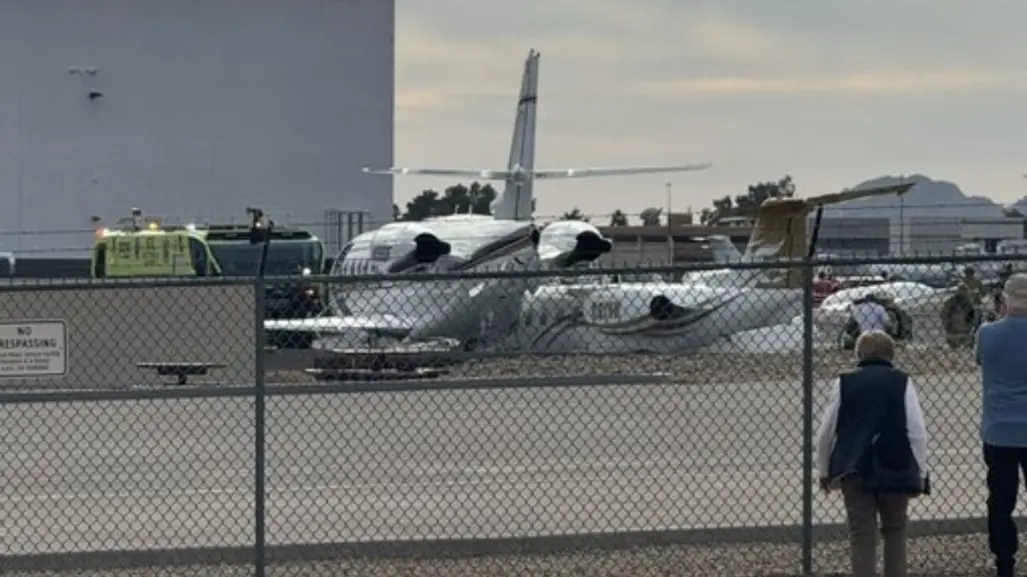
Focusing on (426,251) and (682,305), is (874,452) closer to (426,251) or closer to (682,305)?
(682,305)

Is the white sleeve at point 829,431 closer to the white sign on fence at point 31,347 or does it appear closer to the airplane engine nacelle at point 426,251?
the white sign on fence at point 31,347

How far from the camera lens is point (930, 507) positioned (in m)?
12.8

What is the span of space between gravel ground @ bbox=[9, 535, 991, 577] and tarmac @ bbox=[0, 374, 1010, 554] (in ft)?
1.73

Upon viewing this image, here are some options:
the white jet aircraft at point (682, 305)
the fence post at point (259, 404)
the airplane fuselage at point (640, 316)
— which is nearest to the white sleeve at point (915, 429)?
the white jet aircraft at point (682, 305)

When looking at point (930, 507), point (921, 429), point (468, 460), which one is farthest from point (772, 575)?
point (468, 460)

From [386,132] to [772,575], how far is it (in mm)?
49349

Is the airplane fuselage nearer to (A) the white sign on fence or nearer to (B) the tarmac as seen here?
(B) the tarmac

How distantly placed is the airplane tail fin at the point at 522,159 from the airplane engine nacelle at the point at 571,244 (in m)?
8.37

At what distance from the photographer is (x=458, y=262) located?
3173 centimetres

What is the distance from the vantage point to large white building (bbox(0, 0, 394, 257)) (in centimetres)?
5478

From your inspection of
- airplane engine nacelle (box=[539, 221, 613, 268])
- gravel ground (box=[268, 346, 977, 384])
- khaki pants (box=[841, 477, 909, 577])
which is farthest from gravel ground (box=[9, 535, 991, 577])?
airplane engine nacelle (box=[539, 221, 613, 268])

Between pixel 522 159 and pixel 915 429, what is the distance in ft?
122

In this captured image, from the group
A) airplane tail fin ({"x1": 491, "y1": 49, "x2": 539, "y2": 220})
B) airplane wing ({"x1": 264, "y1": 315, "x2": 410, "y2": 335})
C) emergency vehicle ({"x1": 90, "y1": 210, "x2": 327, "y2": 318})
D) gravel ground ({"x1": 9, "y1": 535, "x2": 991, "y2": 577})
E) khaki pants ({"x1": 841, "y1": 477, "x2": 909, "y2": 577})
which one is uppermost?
airplane tail fin ({"x1": 491, "y1": 49, "x2": 539, "y2": 220})

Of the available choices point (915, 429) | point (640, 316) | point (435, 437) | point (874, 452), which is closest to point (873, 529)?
point (874, 452)
